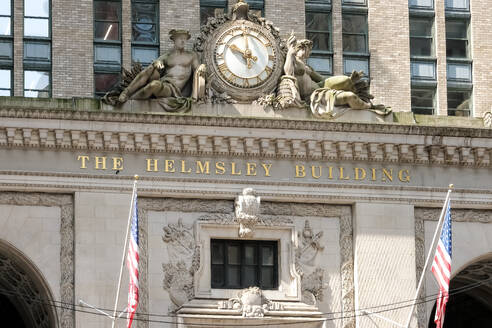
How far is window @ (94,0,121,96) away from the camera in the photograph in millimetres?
49375

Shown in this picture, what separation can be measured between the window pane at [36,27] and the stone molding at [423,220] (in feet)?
37.4

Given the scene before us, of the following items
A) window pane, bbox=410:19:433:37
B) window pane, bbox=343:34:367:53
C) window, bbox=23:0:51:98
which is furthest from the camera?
window pane, bbox=410:19:433:37

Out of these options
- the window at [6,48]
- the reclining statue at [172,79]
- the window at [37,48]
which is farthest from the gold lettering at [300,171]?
the window at [6,48]

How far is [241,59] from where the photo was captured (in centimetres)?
4838

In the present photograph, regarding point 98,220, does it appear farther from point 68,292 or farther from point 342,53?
point 342,53

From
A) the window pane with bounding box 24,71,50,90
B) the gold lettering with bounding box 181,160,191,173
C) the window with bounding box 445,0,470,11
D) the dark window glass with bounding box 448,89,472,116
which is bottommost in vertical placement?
the gold lettering with bounding box 181,160,191,173

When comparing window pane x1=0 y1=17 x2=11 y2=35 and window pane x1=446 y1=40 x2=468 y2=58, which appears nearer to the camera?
window pane x1=0 y1=17 x2=11 y2=35

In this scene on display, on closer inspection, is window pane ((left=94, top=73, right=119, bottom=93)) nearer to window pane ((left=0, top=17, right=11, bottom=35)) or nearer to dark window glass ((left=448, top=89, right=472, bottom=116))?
window pane ((left=0, top=17, right=11, bottom=35))

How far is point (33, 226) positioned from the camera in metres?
46.0

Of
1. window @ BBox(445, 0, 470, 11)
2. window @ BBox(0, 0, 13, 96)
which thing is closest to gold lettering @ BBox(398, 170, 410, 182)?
window @ BBox(445, 0, 470, 11)

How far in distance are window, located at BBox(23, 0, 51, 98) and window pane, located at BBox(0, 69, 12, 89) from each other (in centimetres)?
46

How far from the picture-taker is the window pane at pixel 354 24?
51.6 meters

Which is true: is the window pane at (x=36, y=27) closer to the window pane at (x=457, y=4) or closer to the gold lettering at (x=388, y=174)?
the gold lettering at (x=388, y=174)

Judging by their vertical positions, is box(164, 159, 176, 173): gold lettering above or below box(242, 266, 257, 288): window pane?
above
